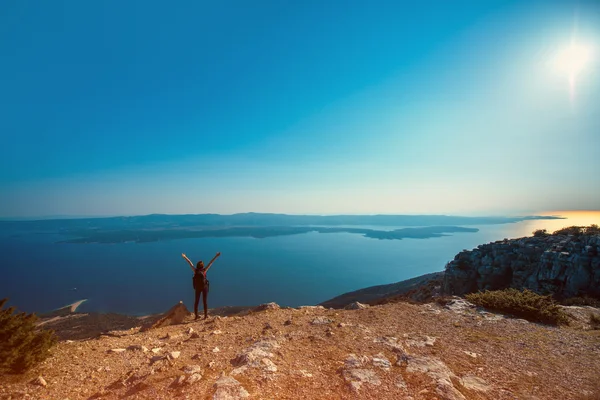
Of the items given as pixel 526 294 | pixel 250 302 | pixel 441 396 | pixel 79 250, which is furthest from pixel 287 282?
pixel 79 250

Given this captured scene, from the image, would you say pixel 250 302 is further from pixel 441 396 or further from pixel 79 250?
pixel 79 250

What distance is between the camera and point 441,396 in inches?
176

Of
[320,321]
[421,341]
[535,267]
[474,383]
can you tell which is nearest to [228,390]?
[474,383]

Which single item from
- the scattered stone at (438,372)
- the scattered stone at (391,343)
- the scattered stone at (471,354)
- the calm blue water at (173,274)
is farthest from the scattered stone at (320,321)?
the calm blue water at (173,274)

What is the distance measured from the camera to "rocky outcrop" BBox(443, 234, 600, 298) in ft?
61.0

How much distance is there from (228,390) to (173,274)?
126m

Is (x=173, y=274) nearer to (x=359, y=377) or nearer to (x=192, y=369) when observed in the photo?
(x=192, y=369)

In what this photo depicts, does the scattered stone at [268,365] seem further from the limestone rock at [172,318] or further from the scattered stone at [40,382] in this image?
the limestone rock at [172,318]

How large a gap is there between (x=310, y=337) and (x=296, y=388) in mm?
2749

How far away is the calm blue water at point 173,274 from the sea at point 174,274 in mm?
284

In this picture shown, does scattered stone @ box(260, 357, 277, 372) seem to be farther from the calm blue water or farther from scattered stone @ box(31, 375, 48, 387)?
the calm blue water

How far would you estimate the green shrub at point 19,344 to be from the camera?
15.2ft

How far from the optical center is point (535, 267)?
77.0 feet

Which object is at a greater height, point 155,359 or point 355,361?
→ point 155,359
